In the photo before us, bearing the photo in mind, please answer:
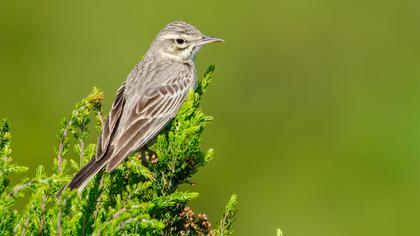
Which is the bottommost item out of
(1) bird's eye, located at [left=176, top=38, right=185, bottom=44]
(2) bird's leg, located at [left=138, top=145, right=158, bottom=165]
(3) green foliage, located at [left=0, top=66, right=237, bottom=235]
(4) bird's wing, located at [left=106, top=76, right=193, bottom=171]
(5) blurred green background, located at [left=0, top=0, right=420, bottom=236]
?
(3) green foliage, located at [left=0, top=66, right=237, bottom=235]

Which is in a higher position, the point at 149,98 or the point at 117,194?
the point at 149,98

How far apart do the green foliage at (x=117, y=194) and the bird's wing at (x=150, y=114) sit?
22 cm

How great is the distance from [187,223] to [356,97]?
9088mm

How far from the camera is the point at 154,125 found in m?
6.76

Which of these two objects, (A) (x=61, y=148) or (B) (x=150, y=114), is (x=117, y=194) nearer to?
(A) (x=61, y=148)

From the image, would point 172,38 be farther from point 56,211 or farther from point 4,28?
point 4,28

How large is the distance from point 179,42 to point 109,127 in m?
1.67

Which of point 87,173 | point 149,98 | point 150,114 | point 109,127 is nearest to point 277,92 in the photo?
point 149,98

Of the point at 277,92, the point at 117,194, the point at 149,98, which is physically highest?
the point at 277,92

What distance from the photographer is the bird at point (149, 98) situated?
5.94 metres

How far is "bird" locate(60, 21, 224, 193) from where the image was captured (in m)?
5.94

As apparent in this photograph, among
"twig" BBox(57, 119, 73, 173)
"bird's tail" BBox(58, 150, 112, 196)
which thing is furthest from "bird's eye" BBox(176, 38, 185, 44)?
"twig" BBox(57, 119, 73, 173)

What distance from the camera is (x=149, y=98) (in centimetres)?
705

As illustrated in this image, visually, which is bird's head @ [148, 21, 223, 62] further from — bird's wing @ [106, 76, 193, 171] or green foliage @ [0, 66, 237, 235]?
green foliage @ [0, 66, 237, 235]
